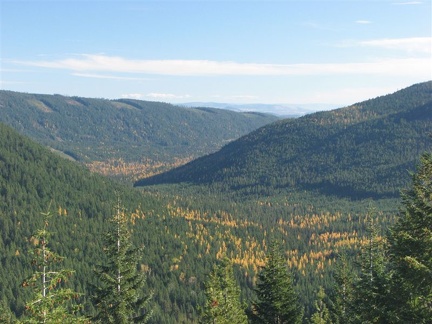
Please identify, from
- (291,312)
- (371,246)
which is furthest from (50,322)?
(371,246)

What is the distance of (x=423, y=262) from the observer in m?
27.9

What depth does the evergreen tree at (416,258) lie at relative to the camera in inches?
1081

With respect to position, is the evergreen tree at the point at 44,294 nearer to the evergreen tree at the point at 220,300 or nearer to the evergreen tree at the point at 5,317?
the evergreen tree at the point at 5,317

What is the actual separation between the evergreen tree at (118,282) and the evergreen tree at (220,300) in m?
10.9

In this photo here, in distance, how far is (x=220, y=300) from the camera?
52.1 m

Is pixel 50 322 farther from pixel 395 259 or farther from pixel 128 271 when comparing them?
pixel 395 259

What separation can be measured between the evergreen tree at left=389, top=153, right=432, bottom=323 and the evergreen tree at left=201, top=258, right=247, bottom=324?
24.3 m

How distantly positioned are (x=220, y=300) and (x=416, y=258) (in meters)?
28.9

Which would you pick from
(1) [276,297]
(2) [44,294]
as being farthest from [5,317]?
(2) [44,294]

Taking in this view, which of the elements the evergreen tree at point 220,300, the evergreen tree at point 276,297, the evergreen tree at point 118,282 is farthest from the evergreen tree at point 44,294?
the evergreen tree at point 276,297

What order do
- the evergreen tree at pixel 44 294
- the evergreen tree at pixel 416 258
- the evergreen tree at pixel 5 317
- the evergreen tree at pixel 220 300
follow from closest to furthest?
the evergreen tree at pixel 44 294
the evergreen tree at pixel 416 258
the evergreen tree at pixel 5 317
the evergreen tree at pixel 220 300

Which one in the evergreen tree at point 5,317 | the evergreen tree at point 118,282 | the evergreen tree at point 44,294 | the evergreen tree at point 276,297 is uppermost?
the evergreen tree at point 44,294

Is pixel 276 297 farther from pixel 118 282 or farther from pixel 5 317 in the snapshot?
pixel 5 317

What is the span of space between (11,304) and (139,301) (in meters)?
153
